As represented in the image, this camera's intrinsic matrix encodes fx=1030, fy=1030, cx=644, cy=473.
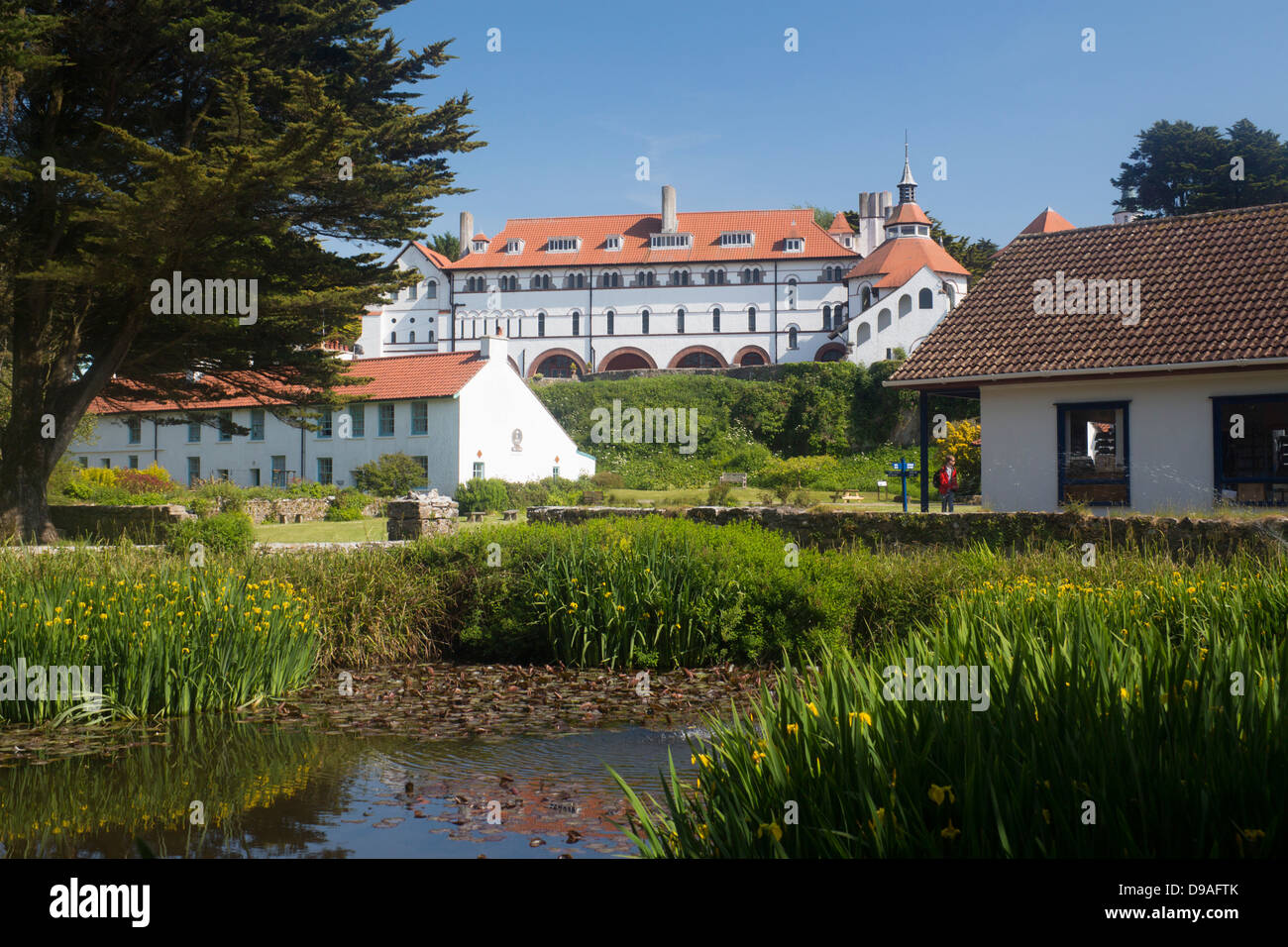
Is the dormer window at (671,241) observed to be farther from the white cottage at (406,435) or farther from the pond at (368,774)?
the pond at (368,774)

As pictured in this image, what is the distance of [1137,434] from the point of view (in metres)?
19.9

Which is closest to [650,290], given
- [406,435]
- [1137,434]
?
[406,435]

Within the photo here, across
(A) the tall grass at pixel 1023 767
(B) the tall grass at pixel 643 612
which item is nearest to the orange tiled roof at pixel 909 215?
(B) the tall grass at pixel 643 612

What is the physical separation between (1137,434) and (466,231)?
70503 millimetres

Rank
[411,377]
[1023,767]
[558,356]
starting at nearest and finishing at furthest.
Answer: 1. [1023,767]
2. [411,377]
3. [558,356]

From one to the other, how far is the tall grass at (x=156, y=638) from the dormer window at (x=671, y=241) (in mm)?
71060

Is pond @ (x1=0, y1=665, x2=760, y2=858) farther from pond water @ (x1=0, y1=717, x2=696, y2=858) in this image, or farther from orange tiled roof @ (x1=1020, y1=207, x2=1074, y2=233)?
orange tiled roof @ (x1=1020, y1=207, x2=1074, y2=233)

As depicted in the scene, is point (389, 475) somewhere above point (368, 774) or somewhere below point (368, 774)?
above

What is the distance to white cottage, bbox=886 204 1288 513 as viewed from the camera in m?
19.0

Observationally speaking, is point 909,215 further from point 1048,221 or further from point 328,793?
point 328,793

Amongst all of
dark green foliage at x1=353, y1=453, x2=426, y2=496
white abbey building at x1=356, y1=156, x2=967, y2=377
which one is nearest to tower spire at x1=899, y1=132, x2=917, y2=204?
white abbey building at x1=356, y1=156, x2=967, y2=377

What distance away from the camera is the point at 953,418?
4744 centimetres

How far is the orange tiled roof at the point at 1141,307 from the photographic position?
19.2 meters
